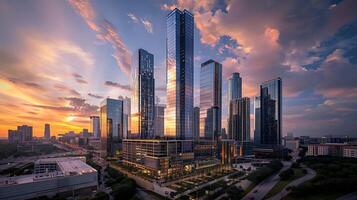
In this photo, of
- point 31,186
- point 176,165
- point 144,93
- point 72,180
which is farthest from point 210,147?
point 31,186

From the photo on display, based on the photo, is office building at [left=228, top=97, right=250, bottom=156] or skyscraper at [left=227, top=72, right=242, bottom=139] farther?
skyscraper at [left=227, top=72, right=242, bottom=139]

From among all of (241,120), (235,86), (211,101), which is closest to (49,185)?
(211,101)

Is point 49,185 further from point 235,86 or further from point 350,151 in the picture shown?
point 235,86

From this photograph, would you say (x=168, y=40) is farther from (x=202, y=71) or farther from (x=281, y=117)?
(x=281, y=117)

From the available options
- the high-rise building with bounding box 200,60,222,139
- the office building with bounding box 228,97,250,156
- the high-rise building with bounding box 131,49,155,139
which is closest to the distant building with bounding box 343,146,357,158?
the office building with bounding box 228,97,250,156

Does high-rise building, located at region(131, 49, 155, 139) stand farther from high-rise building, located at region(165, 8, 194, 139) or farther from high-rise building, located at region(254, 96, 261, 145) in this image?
high-rise building, located at region(254, 96, 261, 145)

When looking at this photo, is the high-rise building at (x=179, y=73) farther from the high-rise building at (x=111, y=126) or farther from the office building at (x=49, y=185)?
the high-rise building at (x=111, y=126)
